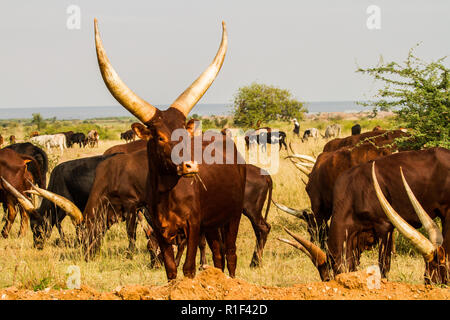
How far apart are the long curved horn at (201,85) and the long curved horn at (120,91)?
12.6 inches

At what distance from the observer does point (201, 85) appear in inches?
233

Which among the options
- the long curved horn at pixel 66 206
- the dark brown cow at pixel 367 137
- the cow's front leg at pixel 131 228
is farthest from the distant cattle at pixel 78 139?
the long curved horn at pixel 66 206

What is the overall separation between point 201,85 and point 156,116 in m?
0.66

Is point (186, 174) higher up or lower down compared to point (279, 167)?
higher up

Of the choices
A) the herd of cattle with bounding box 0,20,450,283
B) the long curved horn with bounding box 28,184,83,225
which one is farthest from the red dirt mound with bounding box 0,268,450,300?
the long curved horn with bounding box 28,184,83,225

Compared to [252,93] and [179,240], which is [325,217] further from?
[252,93]

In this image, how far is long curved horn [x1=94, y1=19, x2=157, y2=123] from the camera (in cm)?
515

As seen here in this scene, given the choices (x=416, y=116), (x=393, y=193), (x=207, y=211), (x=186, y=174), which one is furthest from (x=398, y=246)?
(x=186, y=174)

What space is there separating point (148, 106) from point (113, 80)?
1.37 ft

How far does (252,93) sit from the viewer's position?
138 ft

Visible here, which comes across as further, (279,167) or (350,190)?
(279,167)

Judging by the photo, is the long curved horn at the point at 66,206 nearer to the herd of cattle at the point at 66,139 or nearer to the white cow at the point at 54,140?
the herd of cattle at the point at 66,139

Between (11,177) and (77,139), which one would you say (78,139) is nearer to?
(77,139)

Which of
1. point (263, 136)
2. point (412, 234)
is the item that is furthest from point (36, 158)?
point (263, 136)
